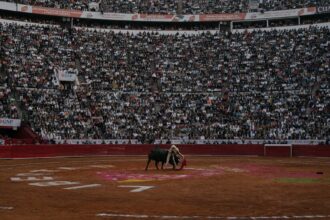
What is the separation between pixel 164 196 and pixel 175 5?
60.9m

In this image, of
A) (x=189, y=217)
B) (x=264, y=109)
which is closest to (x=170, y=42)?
(x=264, y=109)

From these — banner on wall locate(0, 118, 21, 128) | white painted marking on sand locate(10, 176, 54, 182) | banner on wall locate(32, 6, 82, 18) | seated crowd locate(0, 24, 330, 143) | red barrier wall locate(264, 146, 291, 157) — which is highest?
banner on wall locate(32, 6, 82, 18)

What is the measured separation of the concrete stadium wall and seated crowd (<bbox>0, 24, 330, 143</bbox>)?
2023mm

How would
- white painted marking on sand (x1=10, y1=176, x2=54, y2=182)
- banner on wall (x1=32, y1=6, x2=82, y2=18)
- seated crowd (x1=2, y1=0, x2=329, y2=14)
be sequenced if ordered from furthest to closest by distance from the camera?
seated crowd (x1=2, y1=0, x2=329, y2=14) < banner on wall (x1=32, y1=6, x2=82, y2=18) < white painted marking on sand (x1=10, y1=176, x2=54, y2=182)

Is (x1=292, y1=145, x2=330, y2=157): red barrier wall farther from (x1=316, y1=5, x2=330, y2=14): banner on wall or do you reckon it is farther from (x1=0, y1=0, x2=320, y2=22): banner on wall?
(x1=0, y1=0, x2=320, y2=22): banner on wall

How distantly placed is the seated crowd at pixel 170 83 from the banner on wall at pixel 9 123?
5.07ft

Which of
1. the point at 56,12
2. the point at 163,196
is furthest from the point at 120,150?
the point at 163,196

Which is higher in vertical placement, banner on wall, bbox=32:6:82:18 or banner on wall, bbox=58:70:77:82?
banner on wall, bbox=32:6:82:18

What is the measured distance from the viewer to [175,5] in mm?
73750

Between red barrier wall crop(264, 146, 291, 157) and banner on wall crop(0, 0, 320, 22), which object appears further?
banner on wall crop(0, 0, 320, 22)

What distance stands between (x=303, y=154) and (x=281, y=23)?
28909 millimetres

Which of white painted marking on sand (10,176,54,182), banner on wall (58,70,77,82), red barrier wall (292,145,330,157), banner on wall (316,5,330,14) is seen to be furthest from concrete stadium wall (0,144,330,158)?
banner on wall (316,5,330,14)

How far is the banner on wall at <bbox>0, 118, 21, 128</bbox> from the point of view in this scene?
44.0 m

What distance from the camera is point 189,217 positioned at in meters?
11.7
